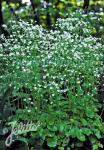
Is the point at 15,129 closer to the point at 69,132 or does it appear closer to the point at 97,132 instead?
the point at 69,132

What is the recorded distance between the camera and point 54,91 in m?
5.24

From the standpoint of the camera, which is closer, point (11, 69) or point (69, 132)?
point (69, 132)

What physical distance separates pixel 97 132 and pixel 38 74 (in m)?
0.96

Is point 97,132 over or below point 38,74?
below

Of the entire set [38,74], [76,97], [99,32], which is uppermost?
[38,74]

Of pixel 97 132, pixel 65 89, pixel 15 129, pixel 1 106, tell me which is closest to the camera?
pixel 15 129

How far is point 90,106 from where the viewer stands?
545 cm

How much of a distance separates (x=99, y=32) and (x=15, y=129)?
4.42m

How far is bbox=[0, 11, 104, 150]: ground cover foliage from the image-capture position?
507 cm

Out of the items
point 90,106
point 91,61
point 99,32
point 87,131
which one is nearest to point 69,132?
point 87,131

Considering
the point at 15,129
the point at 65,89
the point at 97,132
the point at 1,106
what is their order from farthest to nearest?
the point at 65,89
the point at 97,132
the point at 1,106
the point at 15,129

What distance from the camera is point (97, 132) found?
204 inches

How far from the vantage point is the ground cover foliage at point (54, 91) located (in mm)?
5074

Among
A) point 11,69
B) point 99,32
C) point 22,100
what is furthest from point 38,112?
point 99,32
